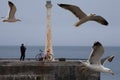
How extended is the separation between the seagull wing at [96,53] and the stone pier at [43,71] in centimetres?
1037

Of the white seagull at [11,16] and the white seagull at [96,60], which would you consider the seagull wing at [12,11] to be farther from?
the white seagull at [96,60]

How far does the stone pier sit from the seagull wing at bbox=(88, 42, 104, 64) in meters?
10.4

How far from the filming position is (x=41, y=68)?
26.5 metres

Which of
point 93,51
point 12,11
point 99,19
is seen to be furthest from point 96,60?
point 12,11

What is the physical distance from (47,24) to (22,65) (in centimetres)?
655

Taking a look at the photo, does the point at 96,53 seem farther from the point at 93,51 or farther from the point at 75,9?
the point at 75,9

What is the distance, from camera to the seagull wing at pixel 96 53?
14565 millimetres

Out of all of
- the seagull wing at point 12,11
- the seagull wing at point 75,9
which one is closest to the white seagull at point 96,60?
the seagull wing at point 75,9

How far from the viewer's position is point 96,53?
15016 millimetres

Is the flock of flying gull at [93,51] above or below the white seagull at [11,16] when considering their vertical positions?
below

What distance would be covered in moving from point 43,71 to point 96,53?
11.7m

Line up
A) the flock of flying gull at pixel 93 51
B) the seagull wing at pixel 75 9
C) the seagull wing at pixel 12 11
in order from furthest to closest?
1. the seagull wing at pixel 12 11
2. the flock of flying gull at pixel 93 51
3. the seagull wing at pixel 75 9

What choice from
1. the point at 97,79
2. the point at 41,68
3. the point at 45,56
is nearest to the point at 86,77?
the point at 97,79

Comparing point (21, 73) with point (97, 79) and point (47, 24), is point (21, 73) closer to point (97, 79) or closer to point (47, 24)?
point (97, 79)
